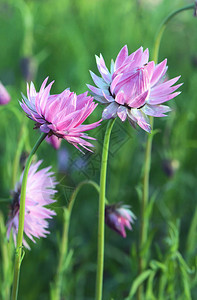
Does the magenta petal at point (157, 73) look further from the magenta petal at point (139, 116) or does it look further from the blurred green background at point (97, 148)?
the blurred green background at point (97, 148)

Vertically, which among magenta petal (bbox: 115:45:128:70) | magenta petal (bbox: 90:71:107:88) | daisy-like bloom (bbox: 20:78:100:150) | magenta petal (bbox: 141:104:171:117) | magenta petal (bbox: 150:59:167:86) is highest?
magenta petal (bbox: 115:45:128:70)

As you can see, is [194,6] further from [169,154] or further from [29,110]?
[169,154]

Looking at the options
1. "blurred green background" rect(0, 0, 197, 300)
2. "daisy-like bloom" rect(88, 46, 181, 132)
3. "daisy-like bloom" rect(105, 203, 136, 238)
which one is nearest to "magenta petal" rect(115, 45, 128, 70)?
"daisy-like bloom" rect(88, 46, 181, 132)

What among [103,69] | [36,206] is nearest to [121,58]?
[103,69]

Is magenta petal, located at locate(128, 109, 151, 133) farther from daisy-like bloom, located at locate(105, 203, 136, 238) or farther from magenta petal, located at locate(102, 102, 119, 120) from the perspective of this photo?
daisy-like bloom, located at locate(105, 203, 136, 238)

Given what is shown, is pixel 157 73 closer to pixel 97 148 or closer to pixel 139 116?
pixel 139 116

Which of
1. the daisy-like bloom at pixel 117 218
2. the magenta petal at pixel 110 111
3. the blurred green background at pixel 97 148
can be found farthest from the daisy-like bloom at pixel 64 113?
the daisy-like bloom at pixel 117 218
